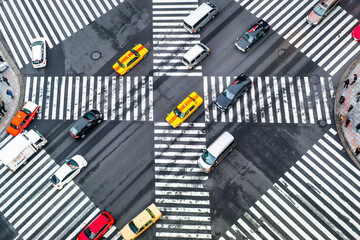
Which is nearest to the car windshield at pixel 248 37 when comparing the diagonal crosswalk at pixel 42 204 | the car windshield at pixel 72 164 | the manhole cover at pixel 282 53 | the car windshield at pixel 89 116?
the manhole cover at pixel 282 53

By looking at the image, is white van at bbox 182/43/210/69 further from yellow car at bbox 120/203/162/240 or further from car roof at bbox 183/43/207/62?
yellow car at bbox 120/203/162/240

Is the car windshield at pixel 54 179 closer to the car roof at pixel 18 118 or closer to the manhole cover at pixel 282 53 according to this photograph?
the car roof at pixel 18 118

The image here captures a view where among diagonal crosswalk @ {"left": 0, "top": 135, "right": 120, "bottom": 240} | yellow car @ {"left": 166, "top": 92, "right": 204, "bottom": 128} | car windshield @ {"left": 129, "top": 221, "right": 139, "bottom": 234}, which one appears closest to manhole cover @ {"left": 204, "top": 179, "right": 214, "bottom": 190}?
yellow car @ {"left": 166, "top": 92, "right": 204, "bottom": 128}

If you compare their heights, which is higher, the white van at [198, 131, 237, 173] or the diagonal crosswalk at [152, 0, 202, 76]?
the diagonal crosswalk at [152, 0, 202, 76]

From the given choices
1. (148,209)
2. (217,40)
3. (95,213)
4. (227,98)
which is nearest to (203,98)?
(227,98)

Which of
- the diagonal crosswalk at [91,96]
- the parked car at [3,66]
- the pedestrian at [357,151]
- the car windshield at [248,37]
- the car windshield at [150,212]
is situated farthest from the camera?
the parked car at [3,66]
